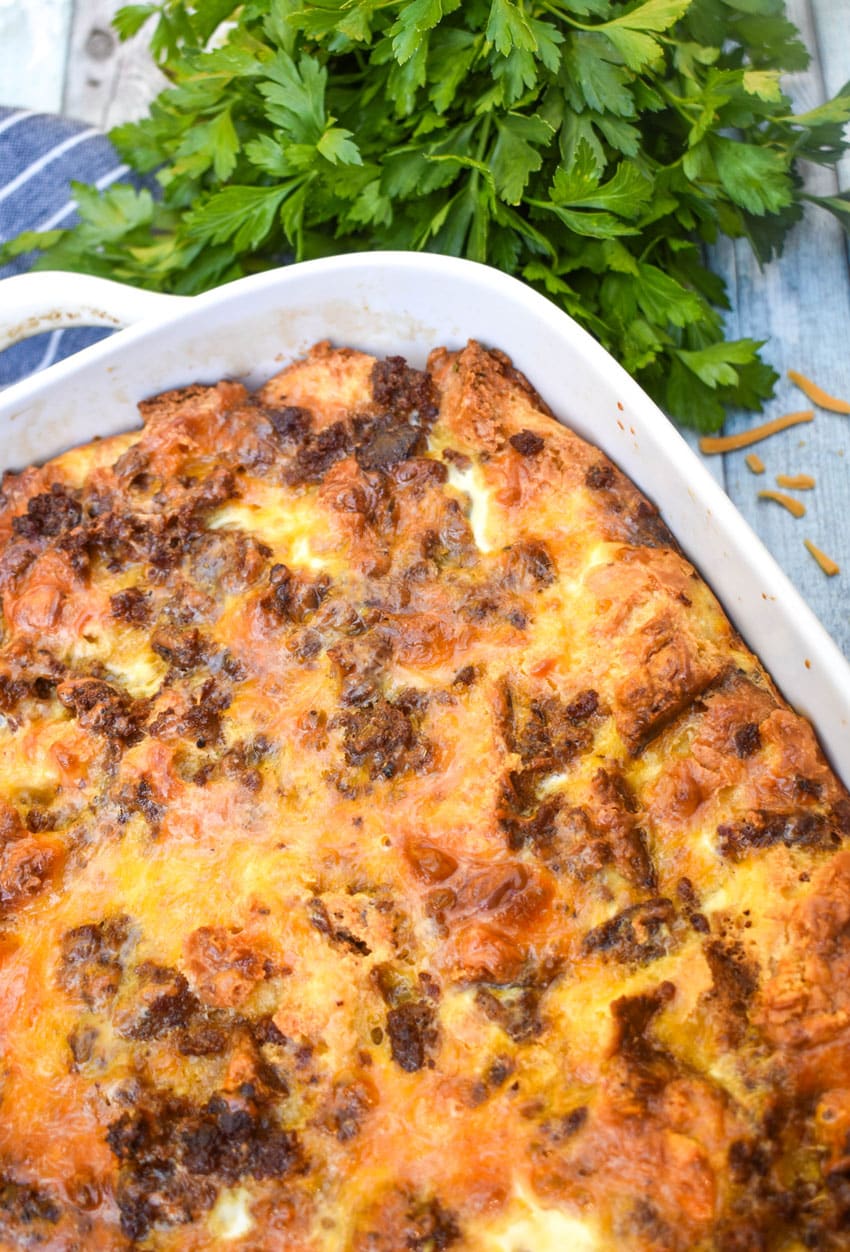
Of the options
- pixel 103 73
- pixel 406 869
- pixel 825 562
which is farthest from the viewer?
pixel 103 73

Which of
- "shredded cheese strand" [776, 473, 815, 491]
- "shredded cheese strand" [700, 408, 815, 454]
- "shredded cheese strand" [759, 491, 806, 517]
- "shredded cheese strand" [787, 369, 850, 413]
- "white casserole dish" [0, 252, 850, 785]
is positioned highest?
"white casserole dish" [0, 252, 850, 785]

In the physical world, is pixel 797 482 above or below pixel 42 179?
below

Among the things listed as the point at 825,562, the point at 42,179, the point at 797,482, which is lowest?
the point at 825,562

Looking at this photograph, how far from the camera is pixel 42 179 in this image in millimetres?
3145

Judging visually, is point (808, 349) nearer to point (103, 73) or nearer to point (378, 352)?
point (378, 352)

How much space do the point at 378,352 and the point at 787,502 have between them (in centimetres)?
107

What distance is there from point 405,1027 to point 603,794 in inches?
19.2

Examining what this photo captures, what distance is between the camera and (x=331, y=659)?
2.01 meters

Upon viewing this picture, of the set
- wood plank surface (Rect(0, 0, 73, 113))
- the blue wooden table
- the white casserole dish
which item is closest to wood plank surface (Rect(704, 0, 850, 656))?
the blue wooden table

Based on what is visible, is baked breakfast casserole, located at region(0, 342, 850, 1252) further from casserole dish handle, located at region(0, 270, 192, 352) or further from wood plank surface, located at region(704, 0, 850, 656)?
wood plank surface, located at region(704, 0, 850, 656)

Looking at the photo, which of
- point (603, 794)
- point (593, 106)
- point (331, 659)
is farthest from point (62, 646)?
point (593, 106)

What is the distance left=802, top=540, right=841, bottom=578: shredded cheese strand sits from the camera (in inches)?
105

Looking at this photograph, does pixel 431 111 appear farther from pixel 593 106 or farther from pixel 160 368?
pixel 160 368

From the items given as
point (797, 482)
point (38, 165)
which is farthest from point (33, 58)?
point (797, 482)
